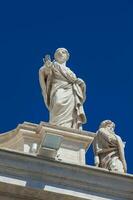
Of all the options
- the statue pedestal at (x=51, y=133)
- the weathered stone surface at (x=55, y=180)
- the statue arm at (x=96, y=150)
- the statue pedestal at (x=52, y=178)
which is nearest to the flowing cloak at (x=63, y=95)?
the statue arm at (x=96, y=150)

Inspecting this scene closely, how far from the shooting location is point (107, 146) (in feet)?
41.3

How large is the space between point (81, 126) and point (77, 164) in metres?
2.02

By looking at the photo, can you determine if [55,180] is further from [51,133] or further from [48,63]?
[48,63]

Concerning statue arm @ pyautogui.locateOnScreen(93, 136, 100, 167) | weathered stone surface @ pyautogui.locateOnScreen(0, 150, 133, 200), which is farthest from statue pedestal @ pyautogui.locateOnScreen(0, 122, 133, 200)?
statue arm @ pyautogui.locateOnScreen(93, 136, 100, 167)

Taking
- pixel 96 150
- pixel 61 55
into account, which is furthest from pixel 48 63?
pixel 96 150

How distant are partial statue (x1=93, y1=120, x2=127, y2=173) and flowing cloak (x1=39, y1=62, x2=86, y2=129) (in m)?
0.50

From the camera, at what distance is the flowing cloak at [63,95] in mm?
12773

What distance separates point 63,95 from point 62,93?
0.07 meters

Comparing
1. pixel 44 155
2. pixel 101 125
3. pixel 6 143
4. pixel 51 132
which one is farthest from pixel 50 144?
pixel 101 125

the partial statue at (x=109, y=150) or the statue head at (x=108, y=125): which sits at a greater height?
the statue head at (x=108, y=125)

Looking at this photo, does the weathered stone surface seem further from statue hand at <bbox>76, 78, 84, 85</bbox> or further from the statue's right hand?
the statue's right hand

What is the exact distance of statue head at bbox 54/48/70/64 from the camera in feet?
46.5

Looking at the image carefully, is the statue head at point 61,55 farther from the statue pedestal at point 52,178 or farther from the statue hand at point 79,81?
the statue pedestal at point 52,178

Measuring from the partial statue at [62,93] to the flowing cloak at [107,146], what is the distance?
475 millimetres
